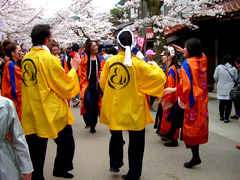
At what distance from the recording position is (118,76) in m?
2.95

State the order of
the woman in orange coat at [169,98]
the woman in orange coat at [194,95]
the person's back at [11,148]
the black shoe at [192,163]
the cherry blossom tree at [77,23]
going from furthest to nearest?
the cherry blossom tree at [77,23]
the woman in orange coat at [169,98]
the black shoe at [192,163]
the woman in orange coat at [194,95]
the person's back at [11,148]

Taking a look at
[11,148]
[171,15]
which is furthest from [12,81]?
[171,15]

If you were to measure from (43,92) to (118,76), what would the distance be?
873 millimetres

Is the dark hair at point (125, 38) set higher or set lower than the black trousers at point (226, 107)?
higher

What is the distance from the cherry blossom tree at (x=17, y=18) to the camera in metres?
10.9

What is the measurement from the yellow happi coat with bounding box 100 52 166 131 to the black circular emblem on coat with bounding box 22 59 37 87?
0.89m

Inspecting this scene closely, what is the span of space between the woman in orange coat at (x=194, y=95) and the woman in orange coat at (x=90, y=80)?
2.27 metres

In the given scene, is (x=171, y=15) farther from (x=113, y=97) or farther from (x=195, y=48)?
(x=113, y=97)

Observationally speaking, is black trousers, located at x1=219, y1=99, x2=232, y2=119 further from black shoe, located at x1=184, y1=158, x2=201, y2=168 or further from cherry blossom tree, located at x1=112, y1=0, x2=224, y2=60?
cherry blossom tree, located at x1=112, y1=0, x2=224, y2=60

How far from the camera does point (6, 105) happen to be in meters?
1.69

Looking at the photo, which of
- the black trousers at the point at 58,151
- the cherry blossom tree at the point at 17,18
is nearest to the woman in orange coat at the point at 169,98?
the black trousers at the point at 58,151

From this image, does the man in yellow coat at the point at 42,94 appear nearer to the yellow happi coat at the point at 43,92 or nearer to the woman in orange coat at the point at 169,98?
the yellow happi coat at the point at 43,92

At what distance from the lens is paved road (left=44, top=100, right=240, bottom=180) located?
3359 millimetres

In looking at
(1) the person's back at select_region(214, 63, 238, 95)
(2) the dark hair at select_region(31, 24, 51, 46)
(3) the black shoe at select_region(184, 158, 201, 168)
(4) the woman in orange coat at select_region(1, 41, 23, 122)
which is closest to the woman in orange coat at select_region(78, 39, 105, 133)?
(4) the woman in orange coat at select_region(1, 41, 23, 122)
